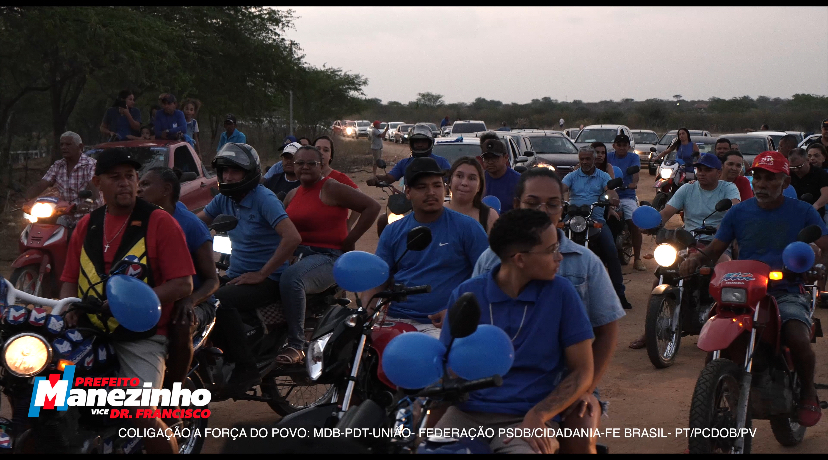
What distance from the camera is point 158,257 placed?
4.59 metres

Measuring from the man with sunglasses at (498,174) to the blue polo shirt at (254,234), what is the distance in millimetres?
3139

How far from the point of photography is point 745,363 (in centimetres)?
505

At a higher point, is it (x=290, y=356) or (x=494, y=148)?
(x=494, y=148)

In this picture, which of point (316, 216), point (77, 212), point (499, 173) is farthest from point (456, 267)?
point (77, 212)

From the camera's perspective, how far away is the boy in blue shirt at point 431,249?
5.21m

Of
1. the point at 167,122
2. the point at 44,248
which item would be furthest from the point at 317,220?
the point at 167,122

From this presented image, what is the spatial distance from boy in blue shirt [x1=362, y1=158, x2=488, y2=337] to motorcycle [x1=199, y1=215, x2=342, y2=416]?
0.48 metres

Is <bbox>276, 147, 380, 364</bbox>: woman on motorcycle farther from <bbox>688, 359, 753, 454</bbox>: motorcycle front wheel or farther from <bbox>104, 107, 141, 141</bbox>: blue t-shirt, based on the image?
<bbox>104, 107, 141, 141</bbox>: blue t-shirt

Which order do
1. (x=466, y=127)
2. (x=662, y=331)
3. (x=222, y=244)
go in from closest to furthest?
1. (x=222, y=244)
2. (x=662, y=331)
3. (x=466, y=127)

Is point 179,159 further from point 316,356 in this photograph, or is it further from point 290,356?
point 316,356

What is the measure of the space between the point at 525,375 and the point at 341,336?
1130 mm

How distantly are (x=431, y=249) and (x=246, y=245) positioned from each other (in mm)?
1700

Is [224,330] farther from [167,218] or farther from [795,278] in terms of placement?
[795,278]

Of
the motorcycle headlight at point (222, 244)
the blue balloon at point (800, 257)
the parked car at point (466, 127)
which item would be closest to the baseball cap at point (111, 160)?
the motorcycle headlight at point (222, 244)
